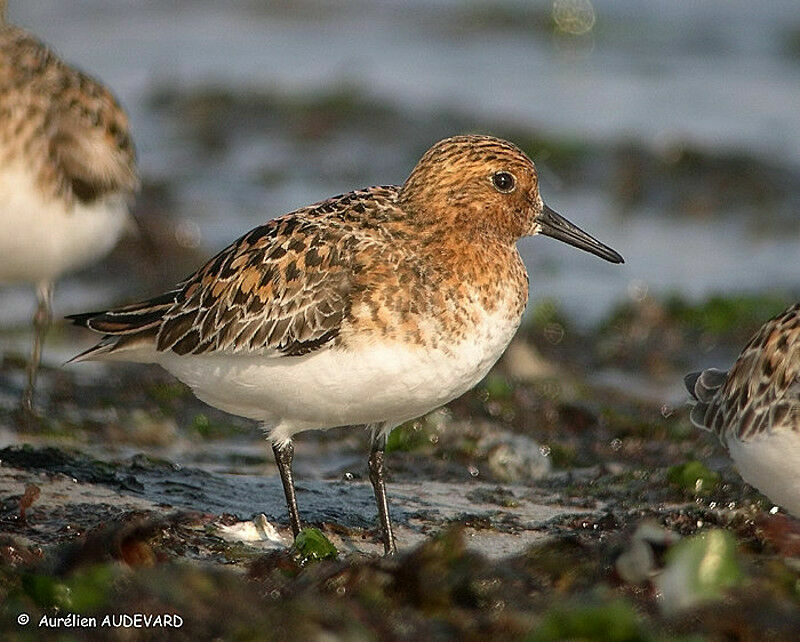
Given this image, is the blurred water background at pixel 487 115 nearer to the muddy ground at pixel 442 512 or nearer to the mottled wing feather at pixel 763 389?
the muddy ground at pixel 442 512

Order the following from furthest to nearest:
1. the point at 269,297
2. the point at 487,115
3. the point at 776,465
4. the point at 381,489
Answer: the point at 487,115, the point at 381,489, the point at 269,297, the point at 776,465

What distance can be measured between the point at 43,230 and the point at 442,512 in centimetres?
277

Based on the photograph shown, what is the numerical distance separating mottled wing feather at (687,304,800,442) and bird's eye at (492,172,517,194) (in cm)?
111

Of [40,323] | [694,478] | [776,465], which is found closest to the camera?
[776,465]

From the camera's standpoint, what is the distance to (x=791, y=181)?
12812 mm

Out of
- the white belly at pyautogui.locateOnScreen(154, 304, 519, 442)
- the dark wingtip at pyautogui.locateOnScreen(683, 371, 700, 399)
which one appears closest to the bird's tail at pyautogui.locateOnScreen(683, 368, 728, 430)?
the dark wingtip at pyautogui.locateOnScreen(683, 371, 700, 399)

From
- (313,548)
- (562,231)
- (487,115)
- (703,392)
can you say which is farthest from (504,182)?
(487,115)

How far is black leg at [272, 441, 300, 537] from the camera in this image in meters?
5.48

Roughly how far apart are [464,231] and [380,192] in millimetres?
453

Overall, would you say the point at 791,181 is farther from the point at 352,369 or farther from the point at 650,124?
the point at 352,369

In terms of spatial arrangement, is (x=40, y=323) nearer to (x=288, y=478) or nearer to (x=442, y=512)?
(x=288, y=478)

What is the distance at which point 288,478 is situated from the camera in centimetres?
561

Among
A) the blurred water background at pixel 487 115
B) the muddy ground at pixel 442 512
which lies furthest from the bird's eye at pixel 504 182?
the blurred water background at pixel 487 115

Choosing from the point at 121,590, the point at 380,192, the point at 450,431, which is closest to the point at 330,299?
the point at 380,192
